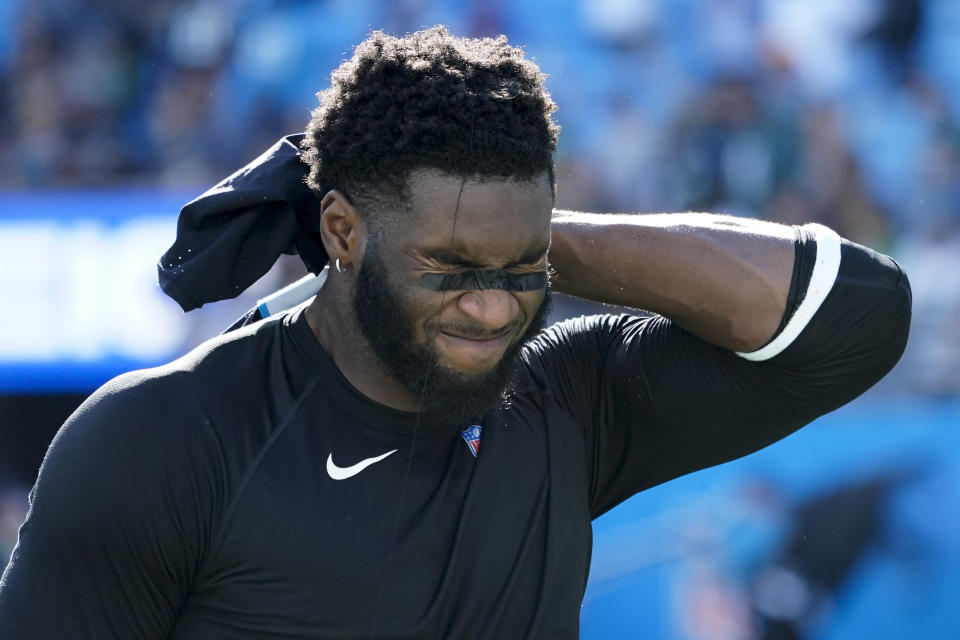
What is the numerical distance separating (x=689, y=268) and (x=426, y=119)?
584 millimetres

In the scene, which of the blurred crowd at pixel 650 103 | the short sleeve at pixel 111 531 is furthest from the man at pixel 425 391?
the blurred crowd at pixel 650 103

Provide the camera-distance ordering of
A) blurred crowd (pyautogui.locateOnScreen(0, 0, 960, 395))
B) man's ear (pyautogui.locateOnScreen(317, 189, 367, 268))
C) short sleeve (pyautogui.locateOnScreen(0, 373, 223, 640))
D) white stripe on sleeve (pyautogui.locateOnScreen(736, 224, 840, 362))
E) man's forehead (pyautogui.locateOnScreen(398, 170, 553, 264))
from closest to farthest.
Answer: short sleeve (pyautogui.locateOnScreen(0, 373, 223, 640)) → man's forehead (pyautogui.locateOnScreen(398, 170, 553, 264)) → man's ear (pyautogui.locateOnScreen(317, 189, 367, 268)) → white stripe on sleeve (pyautogui.locateOnScreen(736, 224, 840, 362)) → blurred crowd (pyautogui.locateOnScreen(0, 0, 960, 395))

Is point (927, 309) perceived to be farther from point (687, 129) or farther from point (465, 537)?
point (465, 537)

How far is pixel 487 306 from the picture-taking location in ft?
6.61

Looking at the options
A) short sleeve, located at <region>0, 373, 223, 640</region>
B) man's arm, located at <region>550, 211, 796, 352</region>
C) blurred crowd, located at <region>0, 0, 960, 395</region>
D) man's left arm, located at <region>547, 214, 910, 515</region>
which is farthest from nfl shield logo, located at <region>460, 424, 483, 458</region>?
blurred crowd, located at <region>0, 0, 960, 395</region>

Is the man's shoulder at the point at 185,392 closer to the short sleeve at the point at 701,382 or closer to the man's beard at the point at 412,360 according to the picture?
the man's beard at the point at 412,360

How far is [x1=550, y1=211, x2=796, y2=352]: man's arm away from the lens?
2258mm

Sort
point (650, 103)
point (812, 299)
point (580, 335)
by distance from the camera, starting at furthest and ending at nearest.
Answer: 1. point (650, 103)
2. point (580, 335)
3. point (812, 299)

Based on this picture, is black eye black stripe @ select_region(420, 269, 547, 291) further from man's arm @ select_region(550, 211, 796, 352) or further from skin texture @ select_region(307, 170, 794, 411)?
man's arm @ select_region(550, 211, 796, 352)

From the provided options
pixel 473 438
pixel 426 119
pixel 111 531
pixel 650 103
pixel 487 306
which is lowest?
pixel 111 531

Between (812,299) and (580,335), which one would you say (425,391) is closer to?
(580,335)

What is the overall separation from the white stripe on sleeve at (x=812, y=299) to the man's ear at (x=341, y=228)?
761 mm

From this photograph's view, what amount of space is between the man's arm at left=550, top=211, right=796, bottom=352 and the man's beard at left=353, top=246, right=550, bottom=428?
25 cm

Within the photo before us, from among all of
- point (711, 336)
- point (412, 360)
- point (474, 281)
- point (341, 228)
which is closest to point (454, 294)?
point (474, 281)
